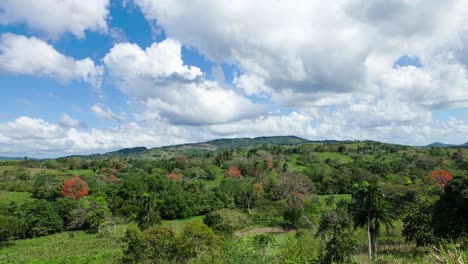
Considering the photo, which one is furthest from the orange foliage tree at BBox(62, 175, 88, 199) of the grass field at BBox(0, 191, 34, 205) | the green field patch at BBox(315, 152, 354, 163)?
the green field patch at BBox(315, 152, 354, 163)

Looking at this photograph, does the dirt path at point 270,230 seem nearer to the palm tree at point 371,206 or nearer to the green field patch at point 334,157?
the palm tree at point 371,206

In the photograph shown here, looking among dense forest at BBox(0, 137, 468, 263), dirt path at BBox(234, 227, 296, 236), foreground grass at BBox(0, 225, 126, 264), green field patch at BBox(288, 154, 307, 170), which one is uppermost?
green field patch at BBox(288, 154, 307, 170)

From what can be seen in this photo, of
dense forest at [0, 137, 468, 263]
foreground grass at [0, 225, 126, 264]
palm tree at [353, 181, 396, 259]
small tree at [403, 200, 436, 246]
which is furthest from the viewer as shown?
foreground grass at [0, 225, 126, 264]

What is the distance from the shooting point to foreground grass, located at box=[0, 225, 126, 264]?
56.8 metres

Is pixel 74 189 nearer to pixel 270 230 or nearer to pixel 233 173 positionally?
pixel 233 173

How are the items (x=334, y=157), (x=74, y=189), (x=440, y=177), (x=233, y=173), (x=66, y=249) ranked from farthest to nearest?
(x=334, y=157)
(x=233, y=173)
(x=74, y=189)
(x=440, y=177)
(x=66, y=249)

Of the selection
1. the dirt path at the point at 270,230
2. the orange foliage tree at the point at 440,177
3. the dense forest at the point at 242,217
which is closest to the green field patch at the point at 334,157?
the dense forest at the point at 242,217

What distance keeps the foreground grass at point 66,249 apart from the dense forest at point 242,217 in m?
0.26

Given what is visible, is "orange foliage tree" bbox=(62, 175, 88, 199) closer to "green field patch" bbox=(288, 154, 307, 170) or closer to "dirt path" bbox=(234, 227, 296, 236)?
"dirt path" bbox=(234, 227, 296, 236)

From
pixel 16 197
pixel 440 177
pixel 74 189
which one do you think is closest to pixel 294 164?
pixel 440 177

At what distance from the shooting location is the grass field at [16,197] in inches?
4109

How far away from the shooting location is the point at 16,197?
109 metres

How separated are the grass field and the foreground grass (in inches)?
1253

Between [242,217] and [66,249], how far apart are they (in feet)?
137
